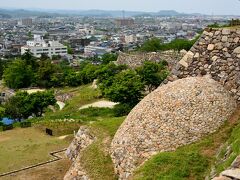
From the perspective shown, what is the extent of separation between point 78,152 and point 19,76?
36802mm

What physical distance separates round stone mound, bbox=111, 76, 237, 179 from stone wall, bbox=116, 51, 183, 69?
91.9ft

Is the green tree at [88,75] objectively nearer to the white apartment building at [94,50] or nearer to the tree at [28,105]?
the tree at [28,105]

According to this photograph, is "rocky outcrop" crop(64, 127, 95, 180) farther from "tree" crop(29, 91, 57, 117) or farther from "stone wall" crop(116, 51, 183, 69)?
"stone wall" crop(116, 51, 183, 69)

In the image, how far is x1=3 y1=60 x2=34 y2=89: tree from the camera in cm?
4878

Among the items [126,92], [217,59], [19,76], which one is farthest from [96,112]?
[19,76]

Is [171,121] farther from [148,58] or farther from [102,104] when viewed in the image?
[148,58]

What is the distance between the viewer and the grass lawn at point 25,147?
585 inches

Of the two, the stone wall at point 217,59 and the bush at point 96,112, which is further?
the bush at point 96,112

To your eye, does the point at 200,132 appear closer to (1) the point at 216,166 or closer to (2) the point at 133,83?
(1) the point at 216,166

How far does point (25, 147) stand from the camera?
1662 centimetres

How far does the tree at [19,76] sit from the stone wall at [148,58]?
11864mm

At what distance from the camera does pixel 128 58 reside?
1690 inches

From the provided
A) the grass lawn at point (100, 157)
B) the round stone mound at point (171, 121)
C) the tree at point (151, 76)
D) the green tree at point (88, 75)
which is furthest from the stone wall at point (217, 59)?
the green tree at point (88, 75)

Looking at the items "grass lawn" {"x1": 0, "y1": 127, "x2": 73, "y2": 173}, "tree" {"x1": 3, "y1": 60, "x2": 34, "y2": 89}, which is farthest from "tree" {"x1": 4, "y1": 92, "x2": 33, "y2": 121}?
"tree" {"x1": 3, "y1": 60, "x2": 34, "y2": 89}
